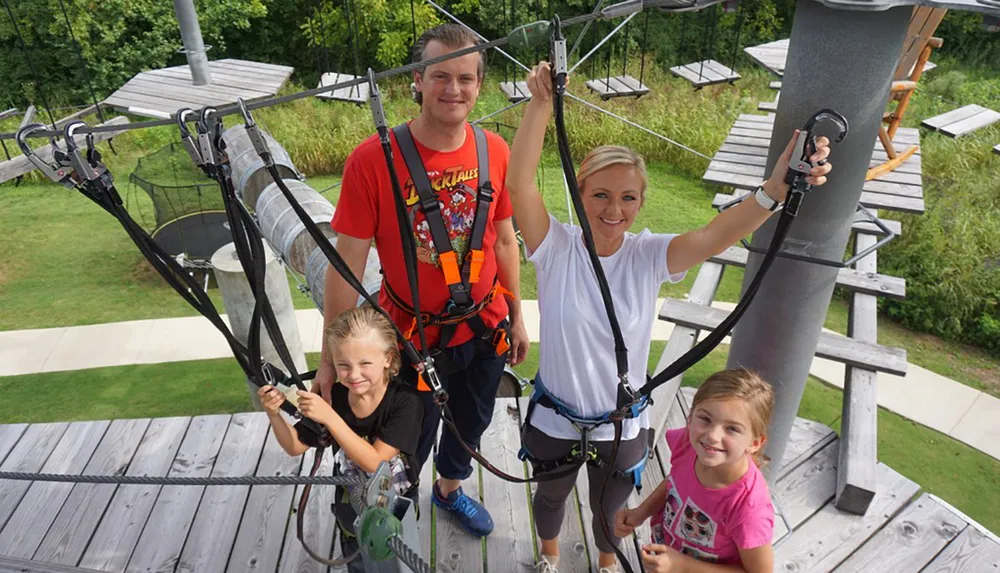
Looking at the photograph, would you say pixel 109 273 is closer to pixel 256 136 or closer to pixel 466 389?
pixel 466 389

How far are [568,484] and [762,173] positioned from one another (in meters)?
2.09

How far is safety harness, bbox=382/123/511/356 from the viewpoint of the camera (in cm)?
179

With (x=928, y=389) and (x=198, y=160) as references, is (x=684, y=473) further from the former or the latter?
(x=928, y=389)

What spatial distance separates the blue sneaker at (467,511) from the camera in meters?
2.46

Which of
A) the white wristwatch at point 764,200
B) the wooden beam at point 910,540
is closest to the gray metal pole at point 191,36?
the white wristwatch at point 764,200

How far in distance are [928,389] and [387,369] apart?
4.50m

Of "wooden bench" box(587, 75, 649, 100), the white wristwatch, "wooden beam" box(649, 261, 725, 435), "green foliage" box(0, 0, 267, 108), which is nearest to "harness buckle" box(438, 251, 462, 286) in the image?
the white wristwatch

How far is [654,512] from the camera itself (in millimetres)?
1791

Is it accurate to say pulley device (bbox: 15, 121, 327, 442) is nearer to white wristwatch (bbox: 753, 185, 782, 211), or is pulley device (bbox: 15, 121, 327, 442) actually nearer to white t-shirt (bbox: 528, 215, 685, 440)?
white t-shirt (bbox: 528, 215, 685, 440)

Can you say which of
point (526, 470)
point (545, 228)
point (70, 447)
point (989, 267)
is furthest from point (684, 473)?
point (989, 267)

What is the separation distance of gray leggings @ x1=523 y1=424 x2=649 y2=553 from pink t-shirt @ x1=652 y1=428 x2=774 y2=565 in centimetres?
15

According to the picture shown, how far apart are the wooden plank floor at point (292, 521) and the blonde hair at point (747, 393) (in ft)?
3.70

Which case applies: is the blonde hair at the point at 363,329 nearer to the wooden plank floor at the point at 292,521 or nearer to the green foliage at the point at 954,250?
the wooden plank floor at the point at 292,521

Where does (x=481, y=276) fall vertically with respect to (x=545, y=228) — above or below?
below
